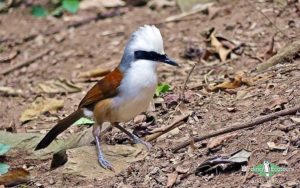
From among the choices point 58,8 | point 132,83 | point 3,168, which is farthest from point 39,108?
point 58,8

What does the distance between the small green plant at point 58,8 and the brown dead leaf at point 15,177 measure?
504cm

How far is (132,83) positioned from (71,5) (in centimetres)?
533

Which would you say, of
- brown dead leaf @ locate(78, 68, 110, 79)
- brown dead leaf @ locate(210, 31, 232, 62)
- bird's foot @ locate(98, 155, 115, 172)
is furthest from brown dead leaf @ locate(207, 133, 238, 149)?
brown dead leaf @ locate(78, 68, 110, 79)

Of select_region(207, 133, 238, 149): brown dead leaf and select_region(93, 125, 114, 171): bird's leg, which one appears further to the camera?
select_region(93, 125, 114, 171): bird's leg

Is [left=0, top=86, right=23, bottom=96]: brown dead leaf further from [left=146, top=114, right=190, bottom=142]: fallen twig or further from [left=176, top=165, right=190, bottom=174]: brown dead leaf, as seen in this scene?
[left=176, top=165, right=190, bottom=174]: brown dead leaf

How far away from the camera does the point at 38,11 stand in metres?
11.2

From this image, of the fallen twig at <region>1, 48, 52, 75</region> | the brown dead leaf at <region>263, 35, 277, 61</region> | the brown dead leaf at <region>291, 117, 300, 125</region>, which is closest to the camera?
the brown dead leaf at <region>291, 117, 300, 125</region>

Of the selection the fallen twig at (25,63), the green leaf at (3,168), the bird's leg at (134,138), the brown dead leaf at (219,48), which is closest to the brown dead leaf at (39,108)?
the fallen twig at (25,63)

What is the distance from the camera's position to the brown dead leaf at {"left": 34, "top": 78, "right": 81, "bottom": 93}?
8.53 meters

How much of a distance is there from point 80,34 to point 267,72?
13.4 feet

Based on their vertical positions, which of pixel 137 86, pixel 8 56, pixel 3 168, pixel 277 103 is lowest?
pixel 8 56

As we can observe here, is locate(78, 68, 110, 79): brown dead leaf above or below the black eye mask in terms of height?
below

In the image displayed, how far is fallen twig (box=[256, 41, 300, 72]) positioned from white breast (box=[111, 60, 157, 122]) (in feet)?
6.28

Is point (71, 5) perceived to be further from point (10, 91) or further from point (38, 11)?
point (10, 91)
